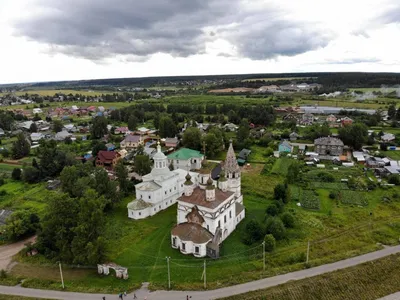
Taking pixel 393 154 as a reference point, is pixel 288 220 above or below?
above

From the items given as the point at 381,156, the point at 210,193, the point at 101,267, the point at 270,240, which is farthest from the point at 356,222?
the point at 381,156

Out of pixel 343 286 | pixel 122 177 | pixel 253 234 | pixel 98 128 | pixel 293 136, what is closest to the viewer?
pixel 343 286

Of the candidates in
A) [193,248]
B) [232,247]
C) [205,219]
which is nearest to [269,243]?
[232,247]

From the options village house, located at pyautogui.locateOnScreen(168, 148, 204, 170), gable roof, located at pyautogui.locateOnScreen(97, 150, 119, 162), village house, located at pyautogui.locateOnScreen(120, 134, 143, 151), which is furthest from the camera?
village house, located at pyautogui.locateOnScreen(120, 134, 143, 151)

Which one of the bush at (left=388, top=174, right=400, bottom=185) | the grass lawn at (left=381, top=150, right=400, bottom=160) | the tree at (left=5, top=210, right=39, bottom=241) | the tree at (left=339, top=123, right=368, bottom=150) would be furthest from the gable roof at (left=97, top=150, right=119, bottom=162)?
the grass lawn at (left=381, top=150, right=400, bottom=160)

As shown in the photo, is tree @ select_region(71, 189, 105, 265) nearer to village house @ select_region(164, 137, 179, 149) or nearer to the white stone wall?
the white stone wall

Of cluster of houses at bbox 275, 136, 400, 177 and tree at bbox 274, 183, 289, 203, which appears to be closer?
tree at bbox 274, 183, 289, 203

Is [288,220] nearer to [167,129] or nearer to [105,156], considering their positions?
[105,156]

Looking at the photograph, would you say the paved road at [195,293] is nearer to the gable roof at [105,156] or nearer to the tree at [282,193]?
the tree at [282,193]
